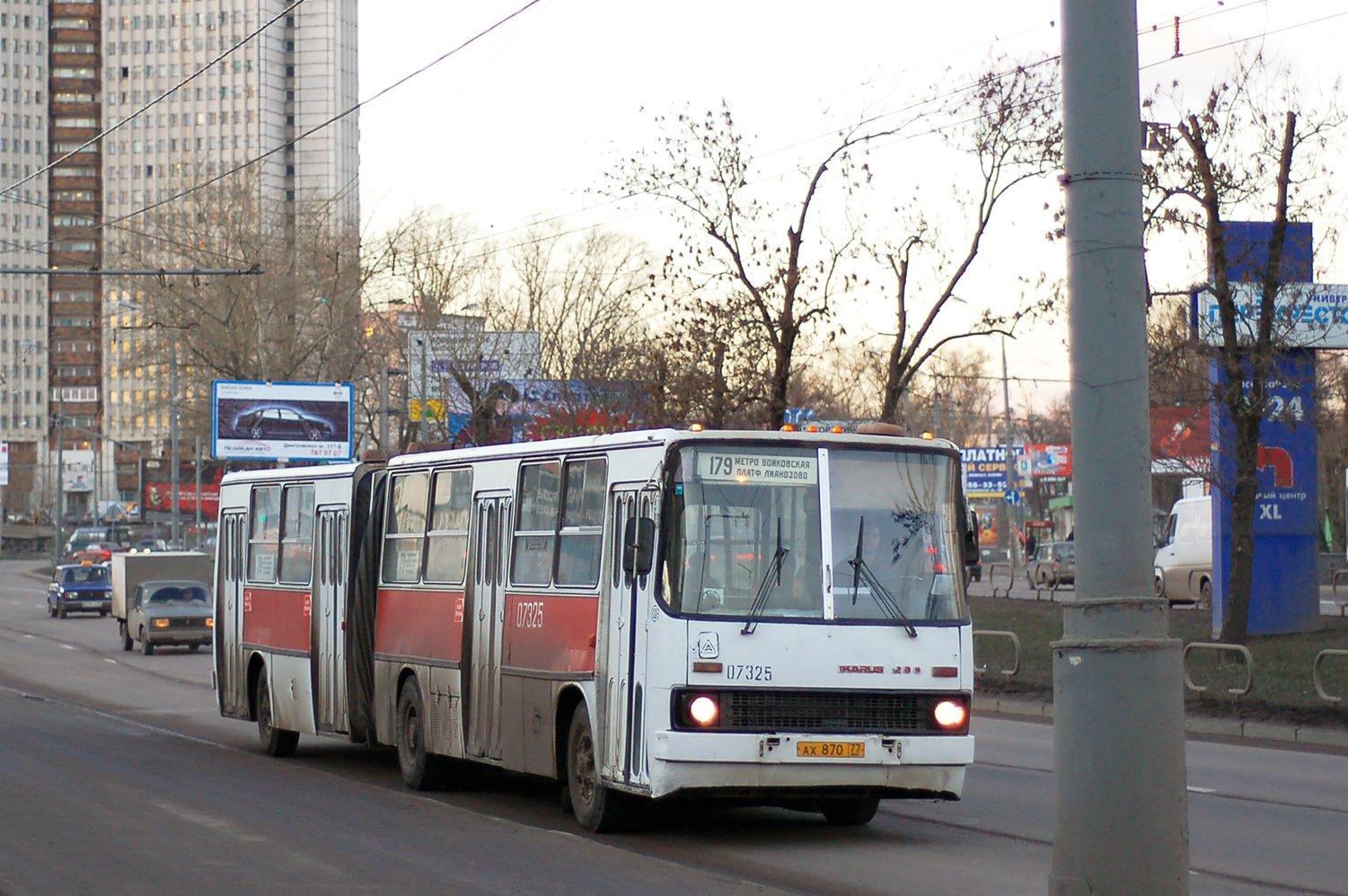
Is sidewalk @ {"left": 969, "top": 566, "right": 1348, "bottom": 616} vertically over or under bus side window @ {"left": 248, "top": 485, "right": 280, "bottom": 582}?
→ under

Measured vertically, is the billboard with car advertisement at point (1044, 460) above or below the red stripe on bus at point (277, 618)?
above

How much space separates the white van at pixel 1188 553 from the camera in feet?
124

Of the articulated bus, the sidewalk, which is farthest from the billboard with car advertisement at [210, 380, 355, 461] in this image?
the articulated bus

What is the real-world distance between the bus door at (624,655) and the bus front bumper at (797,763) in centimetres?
28

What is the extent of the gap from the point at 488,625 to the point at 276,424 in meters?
42.4

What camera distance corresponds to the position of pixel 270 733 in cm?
1755

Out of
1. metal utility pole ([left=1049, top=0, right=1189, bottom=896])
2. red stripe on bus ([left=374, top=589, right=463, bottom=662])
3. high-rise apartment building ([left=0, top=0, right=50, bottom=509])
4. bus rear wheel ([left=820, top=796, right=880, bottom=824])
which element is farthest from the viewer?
high-rise apartment building ([left=0, top=0, right=50, bottom=509])

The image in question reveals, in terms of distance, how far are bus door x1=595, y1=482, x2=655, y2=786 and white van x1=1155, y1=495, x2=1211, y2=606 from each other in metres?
28.5

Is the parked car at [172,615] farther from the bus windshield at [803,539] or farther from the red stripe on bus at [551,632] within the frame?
the bus windshield at [803,539]

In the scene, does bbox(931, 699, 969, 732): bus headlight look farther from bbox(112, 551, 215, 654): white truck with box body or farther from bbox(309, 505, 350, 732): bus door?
bbox(112, 551, 215, 654): white truck with box body

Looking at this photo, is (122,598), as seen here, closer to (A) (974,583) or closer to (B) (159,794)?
(A) (974,583)

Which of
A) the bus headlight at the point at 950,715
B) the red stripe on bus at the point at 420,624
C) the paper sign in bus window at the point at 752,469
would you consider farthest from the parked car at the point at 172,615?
the bus headlight at the point at 950,715

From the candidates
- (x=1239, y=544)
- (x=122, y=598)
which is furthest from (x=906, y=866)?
(x=122, y=598)

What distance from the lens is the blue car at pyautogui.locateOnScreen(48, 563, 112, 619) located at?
55812mm
